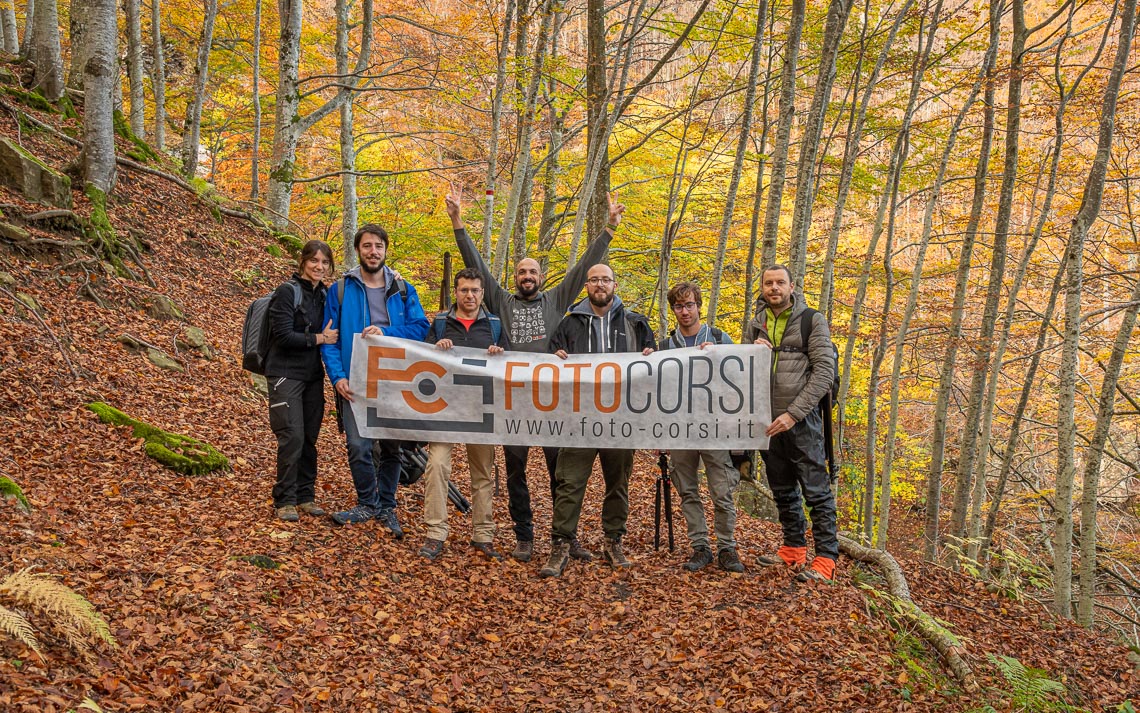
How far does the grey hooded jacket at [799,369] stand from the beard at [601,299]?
132cm

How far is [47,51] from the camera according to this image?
11.8 metres

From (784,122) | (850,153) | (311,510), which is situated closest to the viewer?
(311,510)

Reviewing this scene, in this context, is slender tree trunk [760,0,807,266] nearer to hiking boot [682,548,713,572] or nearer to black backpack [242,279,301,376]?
hiking boot [682,548,713,572]

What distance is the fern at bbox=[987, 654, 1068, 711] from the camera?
482 centimetres

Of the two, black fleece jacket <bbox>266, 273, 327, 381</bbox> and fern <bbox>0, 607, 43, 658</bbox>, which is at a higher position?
black fleece jacket <bbox>266, 273, 327, 381</bbox>

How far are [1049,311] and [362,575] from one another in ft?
36.3

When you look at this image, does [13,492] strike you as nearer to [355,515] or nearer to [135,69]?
[355,515]

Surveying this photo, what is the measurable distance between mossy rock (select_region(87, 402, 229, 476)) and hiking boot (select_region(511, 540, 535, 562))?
2884mm

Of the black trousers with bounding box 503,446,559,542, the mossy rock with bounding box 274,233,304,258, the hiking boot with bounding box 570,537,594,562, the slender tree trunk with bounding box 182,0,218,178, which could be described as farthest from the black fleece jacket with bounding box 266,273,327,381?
the slender tree trunk with bounding box 182,0,218,178

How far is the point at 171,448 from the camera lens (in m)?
6.63

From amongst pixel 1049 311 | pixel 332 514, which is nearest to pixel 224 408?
pixel 332 514

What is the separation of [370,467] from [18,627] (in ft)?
10.8

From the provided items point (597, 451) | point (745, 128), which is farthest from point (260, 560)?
point (745, 128)

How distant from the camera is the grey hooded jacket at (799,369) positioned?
19.4ft
